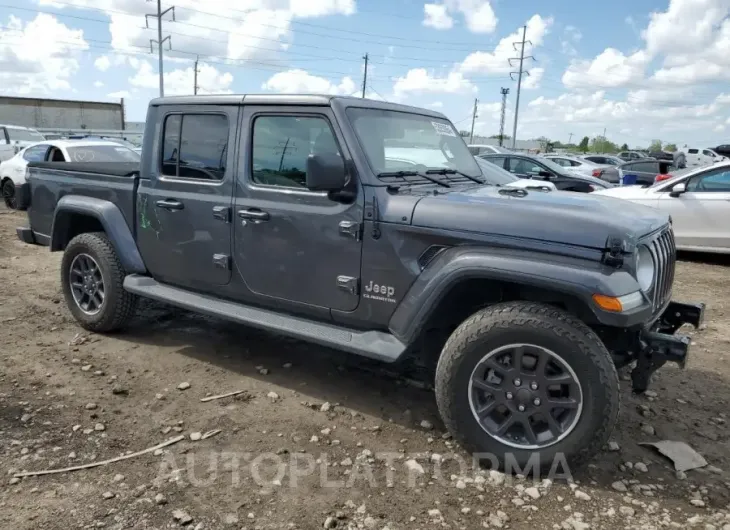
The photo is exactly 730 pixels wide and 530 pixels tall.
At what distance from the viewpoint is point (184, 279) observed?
4488 mm

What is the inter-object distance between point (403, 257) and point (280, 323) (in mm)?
974

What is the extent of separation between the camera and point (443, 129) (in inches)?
178

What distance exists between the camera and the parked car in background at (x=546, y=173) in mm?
10492

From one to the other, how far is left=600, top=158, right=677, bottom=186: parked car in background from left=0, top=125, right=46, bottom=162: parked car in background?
47.2 ft

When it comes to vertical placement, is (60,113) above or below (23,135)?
above

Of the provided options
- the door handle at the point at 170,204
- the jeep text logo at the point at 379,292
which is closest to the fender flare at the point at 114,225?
the door handle at the point at 170,204

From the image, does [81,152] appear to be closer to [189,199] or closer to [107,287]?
[107,287]

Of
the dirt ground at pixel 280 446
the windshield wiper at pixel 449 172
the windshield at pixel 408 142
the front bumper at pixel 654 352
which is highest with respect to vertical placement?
the windshield at pixel 408 142

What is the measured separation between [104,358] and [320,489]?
2.43m

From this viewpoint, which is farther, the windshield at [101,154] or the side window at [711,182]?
the windshield at [101,154]

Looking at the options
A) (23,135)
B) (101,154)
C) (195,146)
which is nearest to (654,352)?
(195,146)

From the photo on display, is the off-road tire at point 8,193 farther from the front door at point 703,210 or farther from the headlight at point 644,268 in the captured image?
the headlight at point 644,268

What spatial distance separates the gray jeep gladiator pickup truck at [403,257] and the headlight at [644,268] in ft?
0.05

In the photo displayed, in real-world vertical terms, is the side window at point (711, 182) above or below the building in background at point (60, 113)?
below
